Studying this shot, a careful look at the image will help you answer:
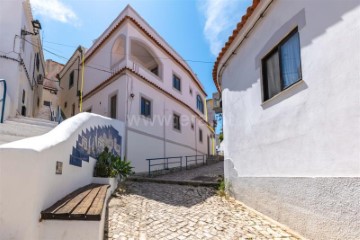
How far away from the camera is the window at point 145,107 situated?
13288 mm

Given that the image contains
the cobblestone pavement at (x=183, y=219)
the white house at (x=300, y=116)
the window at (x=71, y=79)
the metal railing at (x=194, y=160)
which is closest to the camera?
the white house at (x=300, y=116)

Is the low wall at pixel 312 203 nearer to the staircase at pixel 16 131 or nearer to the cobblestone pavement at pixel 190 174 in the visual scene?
the cobblestone pavement at pixel 190 174

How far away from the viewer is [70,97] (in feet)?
61.0

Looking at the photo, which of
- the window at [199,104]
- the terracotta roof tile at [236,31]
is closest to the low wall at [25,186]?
the terracotta roof tile at [236,31]

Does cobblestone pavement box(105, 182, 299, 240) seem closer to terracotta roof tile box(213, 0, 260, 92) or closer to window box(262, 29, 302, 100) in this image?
window box(262, 29, 302, 100)

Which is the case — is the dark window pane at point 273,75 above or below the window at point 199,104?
below

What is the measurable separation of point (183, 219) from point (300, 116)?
309 cm

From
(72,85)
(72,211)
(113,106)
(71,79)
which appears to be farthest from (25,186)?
(71,79)

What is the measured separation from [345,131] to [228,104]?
4.09 metres

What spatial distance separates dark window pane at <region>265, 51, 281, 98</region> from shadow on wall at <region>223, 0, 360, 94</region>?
0.19 meters

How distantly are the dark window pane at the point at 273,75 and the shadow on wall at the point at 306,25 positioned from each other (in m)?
0.19

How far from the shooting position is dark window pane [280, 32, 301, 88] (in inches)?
188

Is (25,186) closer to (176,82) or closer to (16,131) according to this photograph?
(16,131)

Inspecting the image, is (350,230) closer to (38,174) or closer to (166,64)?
(38,174)
